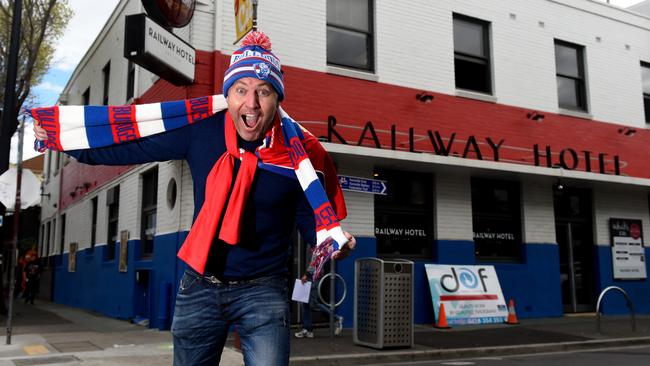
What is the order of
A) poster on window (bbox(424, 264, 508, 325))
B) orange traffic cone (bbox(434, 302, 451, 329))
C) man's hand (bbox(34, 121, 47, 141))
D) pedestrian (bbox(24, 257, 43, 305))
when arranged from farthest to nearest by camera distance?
pedestrian (bbox(24, 257, 43, 305)), poster on window (bbox(424, 264, 508, 325)), orange traffic cone (bbox(434, 302, 451, 329)), man's hand (bbox(34, 121, 47, 141))

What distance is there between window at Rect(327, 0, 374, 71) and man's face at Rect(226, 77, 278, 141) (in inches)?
407

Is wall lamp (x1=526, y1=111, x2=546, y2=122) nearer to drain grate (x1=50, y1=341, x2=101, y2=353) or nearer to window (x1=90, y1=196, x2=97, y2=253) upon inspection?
drain grate (x1=50, y1=341, x2=101, y2=353)

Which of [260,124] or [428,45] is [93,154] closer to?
[260,124]

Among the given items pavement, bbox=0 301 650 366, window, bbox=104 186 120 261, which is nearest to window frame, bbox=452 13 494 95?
pavement, bbox=0 301 650 366

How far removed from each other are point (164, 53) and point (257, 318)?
8.29m

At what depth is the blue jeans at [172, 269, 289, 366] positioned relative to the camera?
2.50 m

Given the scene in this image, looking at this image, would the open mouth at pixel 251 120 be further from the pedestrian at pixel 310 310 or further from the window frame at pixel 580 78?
the window frame at pixel 580 78

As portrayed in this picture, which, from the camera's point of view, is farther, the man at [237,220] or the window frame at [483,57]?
the window frame at [483,57]

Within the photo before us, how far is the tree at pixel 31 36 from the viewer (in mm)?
15648

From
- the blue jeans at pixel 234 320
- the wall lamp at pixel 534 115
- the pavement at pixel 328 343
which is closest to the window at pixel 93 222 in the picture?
the pavement at pixel 328 343

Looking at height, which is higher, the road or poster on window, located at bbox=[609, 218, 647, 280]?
poster on window, located at bbox=[609, 218, 647, 280]

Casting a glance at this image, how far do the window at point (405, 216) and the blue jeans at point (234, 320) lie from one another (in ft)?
33.2

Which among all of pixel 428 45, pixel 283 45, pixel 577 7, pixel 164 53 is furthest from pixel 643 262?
pixel 164 53

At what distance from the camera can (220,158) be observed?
266 cm
